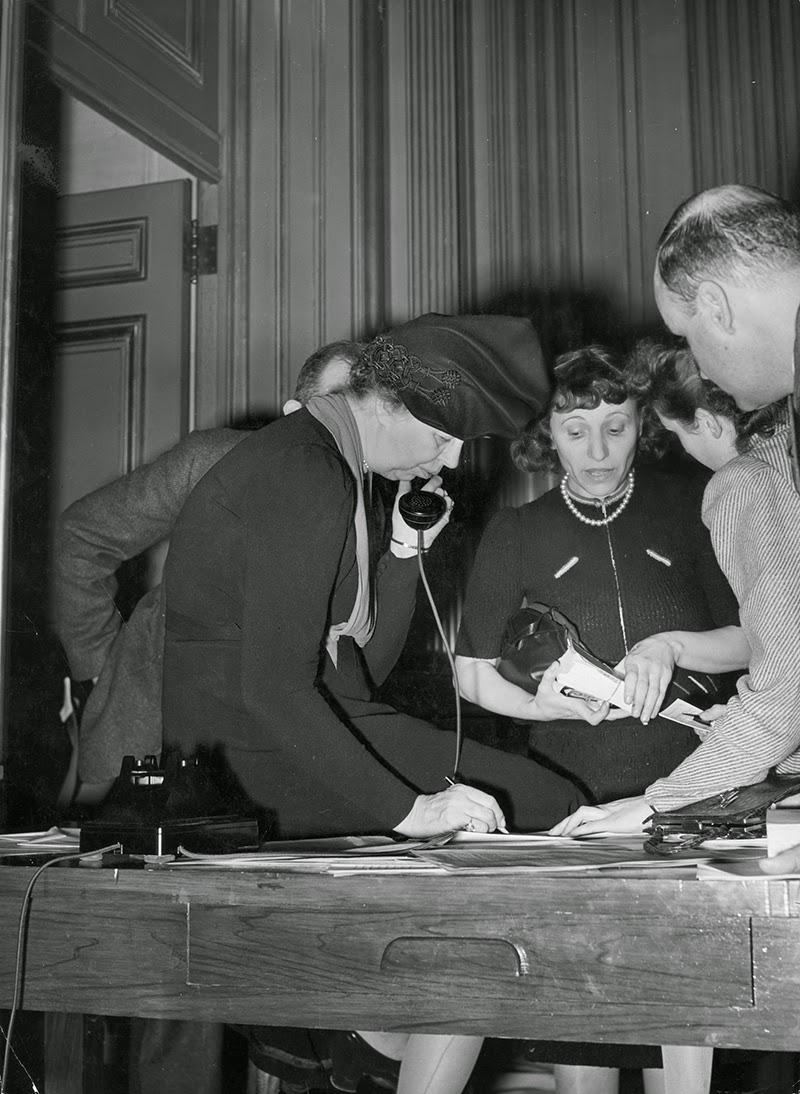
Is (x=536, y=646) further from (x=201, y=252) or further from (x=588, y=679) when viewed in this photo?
(x=201, y=252)

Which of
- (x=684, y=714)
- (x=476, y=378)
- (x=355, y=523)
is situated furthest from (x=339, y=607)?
(x=684, y=714)

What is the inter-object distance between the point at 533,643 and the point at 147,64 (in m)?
1.43

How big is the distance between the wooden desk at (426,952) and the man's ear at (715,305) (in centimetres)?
83

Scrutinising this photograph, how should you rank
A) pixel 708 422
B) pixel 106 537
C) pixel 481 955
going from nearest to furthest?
pixel 481 955, pixel 708 422, pixel 106 537

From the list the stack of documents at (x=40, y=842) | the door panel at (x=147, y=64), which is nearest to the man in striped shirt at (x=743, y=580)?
the stack of documents at (x=40, y=842)

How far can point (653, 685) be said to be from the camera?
74.8 inches

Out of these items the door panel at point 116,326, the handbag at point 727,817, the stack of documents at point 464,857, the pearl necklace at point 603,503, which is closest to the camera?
the stack of documents at point 464,857

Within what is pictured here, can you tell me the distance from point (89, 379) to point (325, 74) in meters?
0.74

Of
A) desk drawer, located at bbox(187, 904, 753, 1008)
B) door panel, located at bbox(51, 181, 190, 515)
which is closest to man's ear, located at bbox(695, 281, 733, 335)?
desk drawer, located at bbox(187, 904, 753, 1008)

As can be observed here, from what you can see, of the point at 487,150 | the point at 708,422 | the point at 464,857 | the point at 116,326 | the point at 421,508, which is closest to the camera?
the point at 464,857

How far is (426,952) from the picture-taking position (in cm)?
127

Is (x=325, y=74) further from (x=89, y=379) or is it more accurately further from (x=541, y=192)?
(x=89, y=379)

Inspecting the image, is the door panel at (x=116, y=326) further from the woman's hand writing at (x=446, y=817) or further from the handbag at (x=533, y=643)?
the woman's hand writing at (x=446, y=817)

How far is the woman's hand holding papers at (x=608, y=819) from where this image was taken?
1764mm
